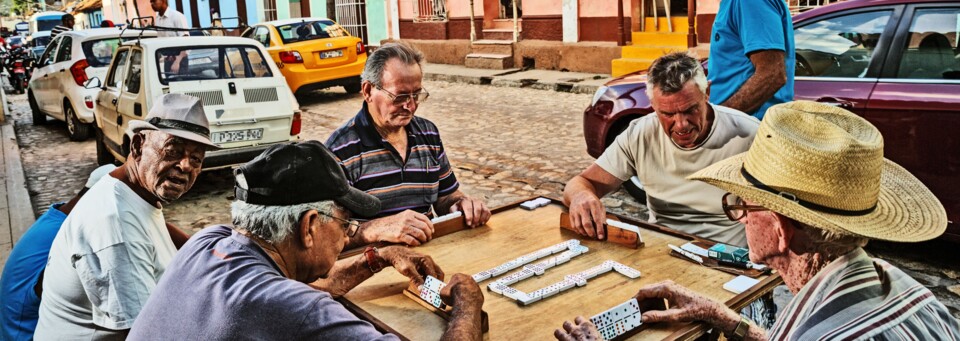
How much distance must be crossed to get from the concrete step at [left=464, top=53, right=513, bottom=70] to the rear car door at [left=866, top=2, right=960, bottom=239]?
→ 1163 centimetres

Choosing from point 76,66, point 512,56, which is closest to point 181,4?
point 512,56

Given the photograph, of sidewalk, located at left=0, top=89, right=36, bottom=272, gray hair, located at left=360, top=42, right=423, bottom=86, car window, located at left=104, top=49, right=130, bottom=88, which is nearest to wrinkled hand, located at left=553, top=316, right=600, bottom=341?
gray hair, located at left=360, top=42, right=423, bottom=86

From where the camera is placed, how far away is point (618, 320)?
7.40 feet

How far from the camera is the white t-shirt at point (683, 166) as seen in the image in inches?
139

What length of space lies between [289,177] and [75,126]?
10.1 m

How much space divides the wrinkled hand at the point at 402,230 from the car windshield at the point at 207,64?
5031 mm

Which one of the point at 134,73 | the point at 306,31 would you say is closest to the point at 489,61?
the point at 306,31

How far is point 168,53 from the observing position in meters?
7.67

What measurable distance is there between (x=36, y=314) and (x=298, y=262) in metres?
1.21

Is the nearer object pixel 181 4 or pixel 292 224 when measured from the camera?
pixel 292 224

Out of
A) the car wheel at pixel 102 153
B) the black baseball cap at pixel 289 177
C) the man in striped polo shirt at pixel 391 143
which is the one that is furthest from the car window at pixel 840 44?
the car wheel at pixel 102 153

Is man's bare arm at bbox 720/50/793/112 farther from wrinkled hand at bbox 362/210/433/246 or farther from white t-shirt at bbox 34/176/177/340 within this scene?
white t-shirt at bbox 34/176/177/340

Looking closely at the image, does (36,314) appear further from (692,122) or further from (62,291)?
(692,122)

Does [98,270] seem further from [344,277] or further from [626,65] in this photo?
[626,65]
